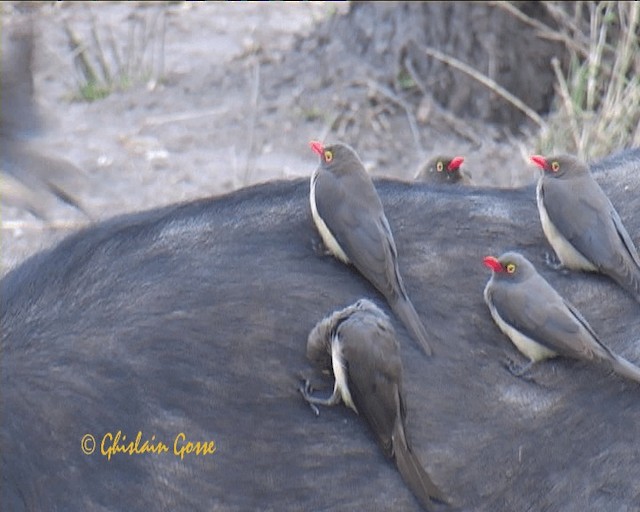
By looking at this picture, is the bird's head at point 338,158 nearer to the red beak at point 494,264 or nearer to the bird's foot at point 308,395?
the red beak at point 494,264

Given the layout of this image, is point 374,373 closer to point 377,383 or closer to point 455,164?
point 377,383

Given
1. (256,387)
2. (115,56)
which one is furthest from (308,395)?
(115,56)

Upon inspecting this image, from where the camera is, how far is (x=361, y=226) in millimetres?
2895

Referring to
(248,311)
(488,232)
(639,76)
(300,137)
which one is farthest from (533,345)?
(300,137)

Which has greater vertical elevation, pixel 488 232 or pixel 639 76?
pixel 488 232

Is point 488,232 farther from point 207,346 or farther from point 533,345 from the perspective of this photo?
point 207,346

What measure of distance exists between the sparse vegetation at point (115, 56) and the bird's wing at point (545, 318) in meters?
4.76

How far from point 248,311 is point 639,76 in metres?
4.09

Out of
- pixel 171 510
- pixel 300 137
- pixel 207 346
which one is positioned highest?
pixel 207 346

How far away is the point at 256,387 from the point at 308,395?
0.34 ft

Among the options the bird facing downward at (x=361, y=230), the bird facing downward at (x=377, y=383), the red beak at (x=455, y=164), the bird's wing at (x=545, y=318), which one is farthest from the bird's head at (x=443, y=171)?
the bird facing downward at (x=377, y=383)

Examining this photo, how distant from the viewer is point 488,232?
9.86ft

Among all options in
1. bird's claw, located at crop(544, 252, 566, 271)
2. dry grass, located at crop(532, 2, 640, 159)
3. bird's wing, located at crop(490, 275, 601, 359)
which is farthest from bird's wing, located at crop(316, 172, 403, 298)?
dry grass, located at crop(532, 2, 640, 159)

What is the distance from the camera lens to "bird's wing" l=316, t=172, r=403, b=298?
9.09ft
